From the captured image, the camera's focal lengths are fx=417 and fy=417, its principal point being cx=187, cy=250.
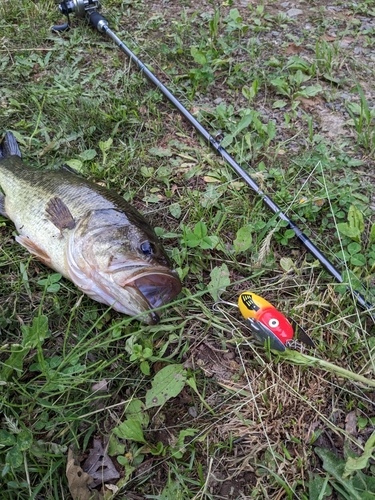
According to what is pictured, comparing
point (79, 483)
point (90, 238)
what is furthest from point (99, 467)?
point (90, 238)

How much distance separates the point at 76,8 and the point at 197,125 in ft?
7.04

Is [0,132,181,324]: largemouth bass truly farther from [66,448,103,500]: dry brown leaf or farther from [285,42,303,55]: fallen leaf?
[285,42,303,55]: fallen leaf

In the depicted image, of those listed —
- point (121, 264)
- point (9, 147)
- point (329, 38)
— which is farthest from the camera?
point (329, 38)

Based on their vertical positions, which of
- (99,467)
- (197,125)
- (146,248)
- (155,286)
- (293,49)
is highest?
(293,49)

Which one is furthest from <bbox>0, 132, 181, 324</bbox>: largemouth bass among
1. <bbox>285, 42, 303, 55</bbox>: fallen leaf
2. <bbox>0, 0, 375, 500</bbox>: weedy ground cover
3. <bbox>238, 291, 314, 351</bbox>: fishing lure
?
<bbox>285, 42, 303, 55</bbox>: fallen leaf

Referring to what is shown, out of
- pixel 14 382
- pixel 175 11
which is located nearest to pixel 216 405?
pixel 14 382

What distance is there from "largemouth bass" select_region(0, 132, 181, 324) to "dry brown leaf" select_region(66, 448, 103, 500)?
30.5 inches

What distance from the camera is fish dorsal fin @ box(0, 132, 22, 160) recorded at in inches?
124

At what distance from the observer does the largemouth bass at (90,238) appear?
7.46 ft

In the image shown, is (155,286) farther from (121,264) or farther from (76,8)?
(76,8)

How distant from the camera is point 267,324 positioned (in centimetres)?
220

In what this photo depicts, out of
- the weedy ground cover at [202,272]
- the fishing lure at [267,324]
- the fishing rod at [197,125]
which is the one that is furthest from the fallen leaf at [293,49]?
the fishing lure at [267,324]

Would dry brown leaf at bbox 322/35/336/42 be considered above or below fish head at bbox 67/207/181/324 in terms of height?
above

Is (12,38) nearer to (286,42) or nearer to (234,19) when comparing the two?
(234,19)
